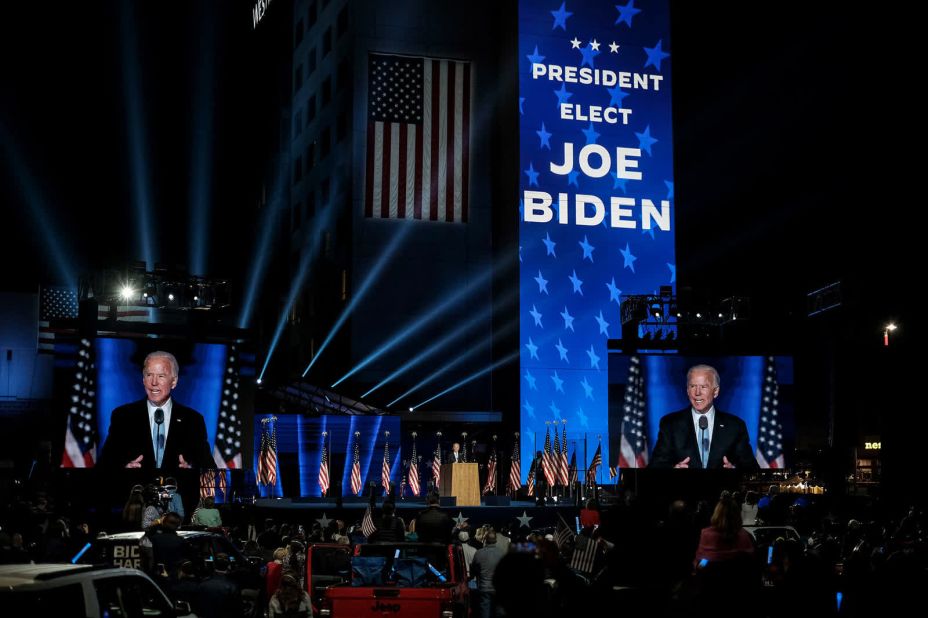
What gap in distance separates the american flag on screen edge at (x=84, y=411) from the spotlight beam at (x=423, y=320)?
14.6 meters

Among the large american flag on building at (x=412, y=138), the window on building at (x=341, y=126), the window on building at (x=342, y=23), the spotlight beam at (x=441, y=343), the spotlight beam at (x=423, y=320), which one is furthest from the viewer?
the window on building at (x=342, y=23)

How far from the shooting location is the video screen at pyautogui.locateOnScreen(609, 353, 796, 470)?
33875mm

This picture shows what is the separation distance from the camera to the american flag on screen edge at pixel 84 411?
3069 centimetres

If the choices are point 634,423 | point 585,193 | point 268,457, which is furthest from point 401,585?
point 585,193

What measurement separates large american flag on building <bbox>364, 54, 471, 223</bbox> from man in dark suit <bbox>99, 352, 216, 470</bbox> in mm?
15118

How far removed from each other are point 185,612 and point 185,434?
23.2 m

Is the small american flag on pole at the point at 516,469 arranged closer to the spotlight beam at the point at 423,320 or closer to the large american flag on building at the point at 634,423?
the large american flag on building at the point at 634,423

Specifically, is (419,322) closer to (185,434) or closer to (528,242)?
(528,242)

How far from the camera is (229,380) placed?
32.0 metres

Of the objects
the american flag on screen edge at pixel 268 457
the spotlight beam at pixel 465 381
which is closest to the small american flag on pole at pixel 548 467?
the american flag on screen edge at pixel 268 457

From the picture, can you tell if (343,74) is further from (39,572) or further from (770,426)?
(39,572)

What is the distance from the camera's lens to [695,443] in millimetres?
33938

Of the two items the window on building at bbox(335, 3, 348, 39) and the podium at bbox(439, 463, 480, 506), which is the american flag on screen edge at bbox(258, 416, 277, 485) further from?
the window on building at bbox(335, 3, 348, 39)

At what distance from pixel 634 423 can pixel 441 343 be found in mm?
13466
